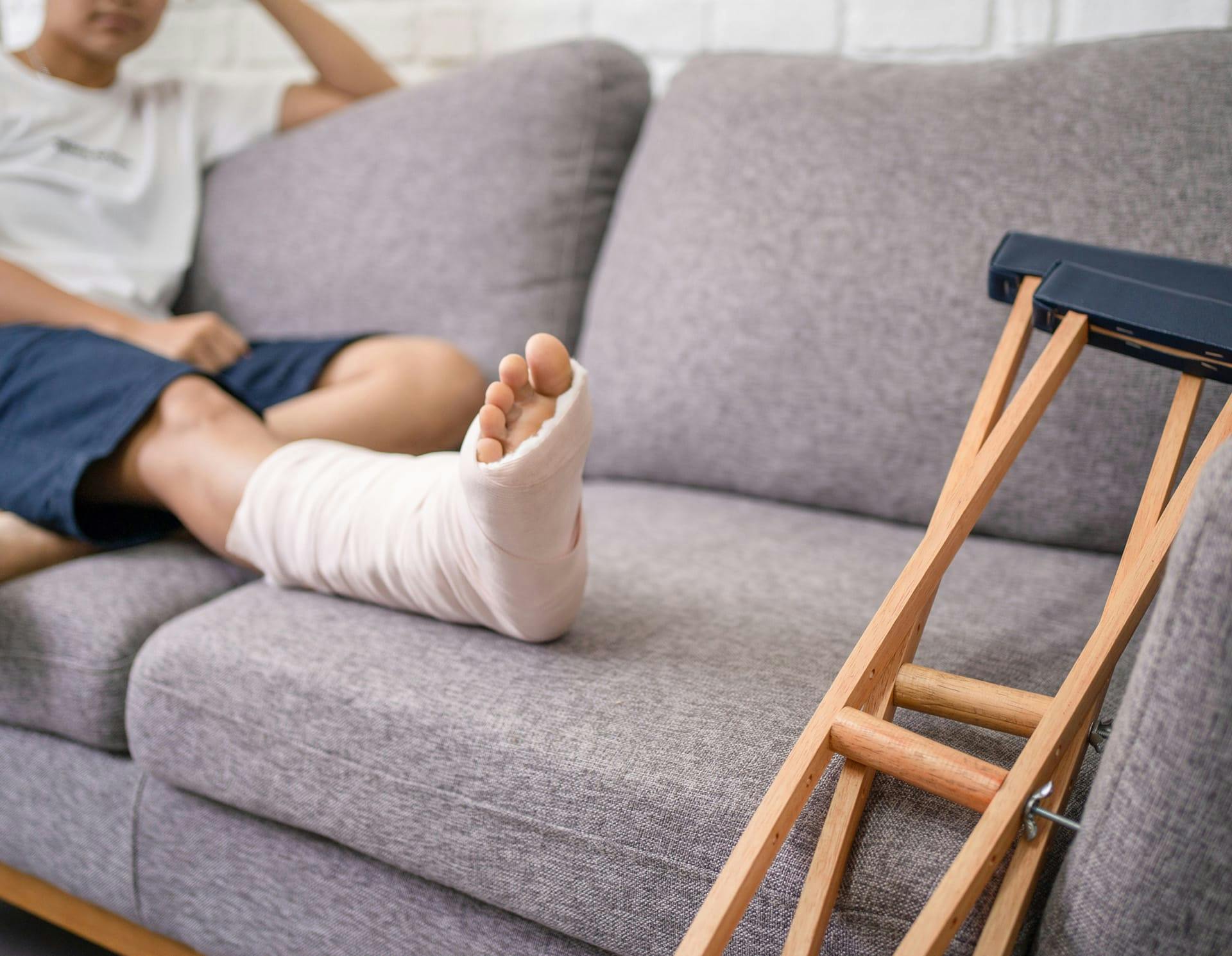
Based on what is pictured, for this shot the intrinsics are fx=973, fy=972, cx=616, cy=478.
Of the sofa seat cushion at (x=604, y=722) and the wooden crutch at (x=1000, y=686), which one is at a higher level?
the wooden crutch at (x=1000, y=686)

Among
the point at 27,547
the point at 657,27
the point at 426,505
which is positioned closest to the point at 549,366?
the point at 426,505

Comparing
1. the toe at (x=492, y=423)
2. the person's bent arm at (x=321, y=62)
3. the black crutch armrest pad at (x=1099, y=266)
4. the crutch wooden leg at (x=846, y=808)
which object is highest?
the person's bent arm at (x=321, y=62)

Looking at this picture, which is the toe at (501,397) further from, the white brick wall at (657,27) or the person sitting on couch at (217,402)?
the white brick wall at (657,27)

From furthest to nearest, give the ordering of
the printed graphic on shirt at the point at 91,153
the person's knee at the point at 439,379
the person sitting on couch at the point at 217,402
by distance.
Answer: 1. the printed graphic on shirt at the point at 91,153
2. the person's knee at the point at 439,379
3. the person sitting on couch at the point at 217,402

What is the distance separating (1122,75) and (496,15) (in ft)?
3.61

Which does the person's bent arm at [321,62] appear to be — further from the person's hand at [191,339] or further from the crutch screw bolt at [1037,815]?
the crutch screw bolt at [1037,815]

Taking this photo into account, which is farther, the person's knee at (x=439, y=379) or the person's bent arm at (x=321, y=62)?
the person's bent arm at (x=321, y=62)

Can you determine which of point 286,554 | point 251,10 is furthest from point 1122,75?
point 251,10

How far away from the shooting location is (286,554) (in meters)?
0.84

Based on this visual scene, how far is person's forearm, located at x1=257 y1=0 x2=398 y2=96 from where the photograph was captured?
1589 mm

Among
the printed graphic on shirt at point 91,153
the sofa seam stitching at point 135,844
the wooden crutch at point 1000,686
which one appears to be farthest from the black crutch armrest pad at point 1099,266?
the printed graphic on shirt at point 91,153

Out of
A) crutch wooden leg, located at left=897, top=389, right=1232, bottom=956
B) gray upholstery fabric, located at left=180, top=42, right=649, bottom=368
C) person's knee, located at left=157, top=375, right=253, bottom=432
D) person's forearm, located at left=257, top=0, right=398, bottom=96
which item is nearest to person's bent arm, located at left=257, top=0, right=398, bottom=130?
person's forearm, located at left=257, top=0, right=398, bottom=96

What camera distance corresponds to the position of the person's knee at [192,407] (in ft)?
3.07

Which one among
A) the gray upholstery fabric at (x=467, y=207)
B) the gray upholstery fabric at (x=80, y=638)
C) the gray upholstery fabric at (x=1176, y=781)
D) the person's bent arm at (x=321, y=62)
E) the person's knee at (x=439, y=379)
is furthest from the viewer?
the person's bent arm at (x=321, y=62)
